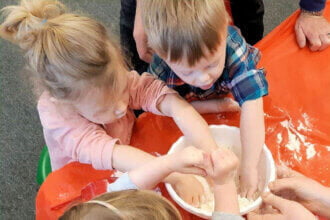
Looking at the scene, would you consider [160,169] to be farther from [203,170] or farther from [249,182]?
[249,182]

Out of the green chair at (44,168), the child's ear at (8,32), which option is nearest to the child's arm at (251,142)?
the child's ear at (8,32)

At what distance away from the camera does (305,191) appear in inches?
34.4

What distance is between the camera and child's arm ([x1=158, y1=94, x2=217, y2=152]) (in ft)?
2.99

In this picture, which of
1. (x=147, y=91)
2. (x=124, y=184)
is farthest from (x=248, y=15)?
(x=124, y=184)

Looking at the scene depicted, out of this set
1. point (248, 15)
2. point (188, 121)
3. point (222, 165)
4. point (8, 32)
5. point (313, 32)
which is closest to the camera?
point (222, 165)

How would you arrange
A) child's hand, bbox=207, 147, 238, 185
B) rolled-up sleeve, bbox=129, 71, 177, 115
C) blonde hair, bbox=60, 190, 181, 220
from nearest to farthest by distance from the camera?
blonde hair, bbox=60, 190, 181, 220, child's hand, bbox=207, 147, 238, 185, rolled-up sleeve, bbox=129, 71, 177, 115

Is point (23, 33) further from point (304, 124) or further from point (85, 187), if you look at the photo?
point (304, 124)

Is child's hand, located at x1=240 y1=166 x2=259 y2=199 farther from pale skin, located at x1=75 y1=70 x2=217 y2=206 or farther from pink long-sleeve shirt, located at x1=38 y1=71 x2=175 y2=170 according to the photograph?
pink long-sleeve shirt, located at x1=38 y1=71 x2=175 y2=170

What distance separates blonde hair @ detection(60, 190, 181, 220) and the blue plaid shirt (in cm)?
39

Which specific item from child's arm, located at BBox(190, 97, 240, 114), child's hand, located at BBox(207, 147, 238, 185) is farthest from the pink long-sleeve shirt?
child's hand, located at BBox(207, 147, 238, 185)

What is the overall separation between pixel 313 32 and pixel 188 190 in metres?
0.57

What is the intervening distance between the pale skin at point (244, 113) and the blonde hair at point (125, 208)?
0.96 ft

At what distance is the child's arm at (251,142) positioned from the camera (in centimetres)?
89

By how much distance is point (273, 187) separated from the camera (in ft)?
2.83
